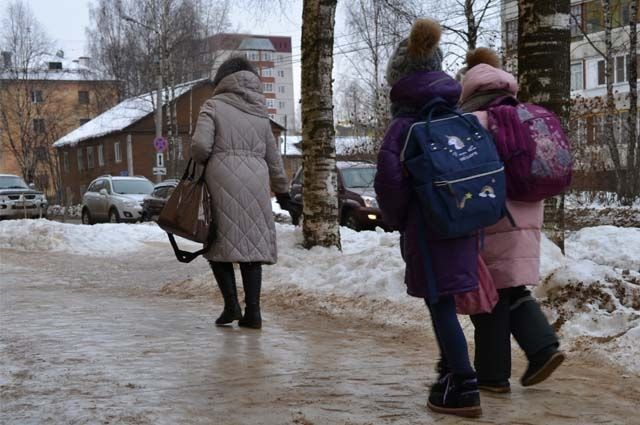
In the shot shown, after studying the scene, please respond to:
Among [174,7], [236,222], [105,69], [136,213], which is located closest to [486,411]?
[236,222]

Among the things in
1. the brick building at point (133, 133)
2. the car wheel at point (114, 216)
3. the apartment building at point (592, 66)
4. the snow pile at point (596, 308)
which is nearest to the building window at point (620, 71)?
the apartment building at point (592, 66)

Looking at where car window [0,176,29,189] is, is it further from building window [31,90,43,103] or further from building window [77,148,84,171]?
building window [31,90,43,103]

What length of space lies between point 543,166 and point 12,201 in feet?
87.5

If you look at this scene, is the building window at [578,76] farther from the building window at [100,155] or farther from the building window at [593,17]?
the building window at [100,155]

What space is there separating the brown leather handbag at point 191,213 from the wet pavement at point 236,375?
717 millimetres

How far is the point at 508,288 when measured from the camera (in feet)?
12.5

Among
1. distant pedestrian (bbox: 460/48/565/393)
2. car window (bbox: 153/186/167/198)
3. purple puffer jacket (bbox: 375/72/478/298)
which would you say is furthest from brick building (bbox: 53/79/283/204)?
purple puffer jacket (bbox: 375/72/478/298)

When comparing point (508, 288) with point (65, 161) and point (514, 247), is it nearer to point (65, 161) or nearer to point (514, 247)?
point (514, 247)

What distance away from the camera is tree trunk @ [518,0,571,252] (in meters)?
6.62

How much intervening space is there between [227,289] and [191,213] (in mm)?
650

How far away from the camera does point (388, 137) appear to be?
349 centimetres

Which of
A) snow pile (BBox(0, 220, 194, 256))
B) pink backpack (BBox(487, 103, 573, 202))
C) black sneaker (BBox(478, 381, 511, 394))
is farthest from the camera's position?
snow pile (BBox(0, 220, 194, 256))

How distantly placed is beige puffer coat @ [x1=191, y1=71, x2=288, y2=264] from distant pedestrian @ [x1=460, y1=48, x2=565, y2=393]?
222 centimetres

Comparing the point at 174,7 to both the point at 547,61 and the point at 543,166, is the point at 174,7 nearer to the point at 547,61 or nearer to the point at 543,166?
the point at 547,61
